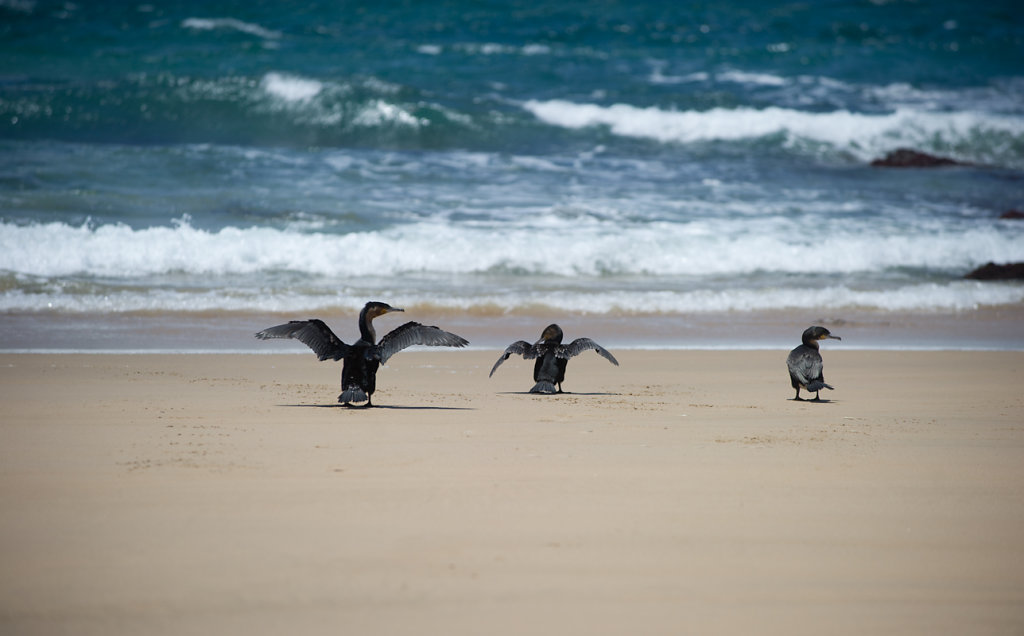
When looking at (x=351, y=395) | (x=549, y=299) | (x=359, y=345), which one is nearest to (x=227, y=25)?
(x=549, y=299)

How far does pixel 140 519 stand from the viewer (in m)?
3.45

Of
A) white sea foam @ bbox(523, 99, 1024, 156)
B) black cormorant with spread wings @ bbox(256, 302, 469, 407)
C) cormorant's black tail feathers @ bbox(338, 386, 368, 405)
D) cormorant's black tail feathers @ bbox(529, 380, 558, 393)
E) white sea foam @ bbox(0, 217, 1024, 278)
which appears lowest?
cormorant's black tail feathers @ bbox(338, 386, 368, 405)

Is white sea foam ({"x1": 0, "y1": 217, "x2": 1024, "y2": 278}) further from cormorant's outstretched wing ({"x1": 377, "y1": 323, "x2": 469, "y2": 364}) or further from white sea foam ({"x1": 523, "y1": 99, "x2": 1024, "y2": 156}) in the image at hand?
white sea foam ({"x1": 523, "y1": 99, "x2": 1024, "y2": 156})

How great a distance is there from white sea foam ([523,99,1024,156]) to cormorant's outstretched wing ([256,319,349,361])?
49.6ft

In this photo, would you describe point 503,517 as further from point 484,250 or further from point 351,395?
point 484,250

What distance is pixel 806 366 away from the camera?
659 cm

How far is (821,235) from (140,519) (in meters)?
12.3

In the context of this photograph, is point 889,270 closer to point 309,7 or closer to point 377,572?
point 377,572

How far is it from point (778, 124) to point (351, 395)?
17000mm

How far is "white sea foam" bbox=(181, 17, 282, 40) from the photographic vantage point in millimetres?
23750

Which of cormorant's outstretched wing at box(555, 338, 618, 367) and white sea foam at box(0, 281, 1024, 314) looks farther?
white sea foam at box(0, 281, 1024, 314)

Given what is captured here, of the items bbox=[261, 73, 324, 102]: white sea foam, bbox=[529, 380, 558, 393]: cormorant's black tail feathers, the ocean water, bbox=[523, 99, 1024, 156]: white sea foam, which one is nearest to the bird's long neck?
bbox=[529, 380, 558, 393]: cormorant's black tail feathers

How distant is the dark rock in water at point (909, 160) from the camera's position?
19938 millimetres

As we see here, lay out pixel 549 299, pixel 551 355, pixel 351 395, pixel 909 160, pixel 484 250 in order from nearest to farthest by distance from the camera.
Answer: pixel 351 395 < pixel 551 355 < pixel 549 299 < pixel 484 250 < pixel 909 160
